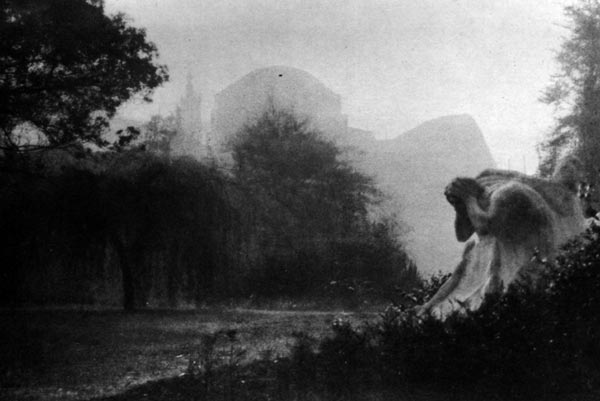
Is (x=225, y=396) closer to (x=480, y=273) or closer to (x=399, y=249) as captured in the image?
(x=480, y=273)

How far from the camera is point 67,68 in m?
11.9

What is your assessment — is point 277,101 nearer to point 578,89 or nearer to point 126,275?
point 578,89

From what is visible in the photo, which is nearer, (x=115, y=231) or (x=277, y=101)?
(x=115, y=231)

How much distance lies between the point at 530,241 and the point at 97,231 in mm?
11555

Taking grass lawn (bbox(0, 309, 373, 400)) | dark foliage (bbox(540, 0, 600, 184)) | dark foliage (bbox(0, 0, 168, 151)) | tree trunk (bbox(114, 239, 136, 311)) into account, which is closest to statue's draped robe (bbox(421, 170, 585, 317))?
grass lawn (bbox(0, 309, 373, 400))

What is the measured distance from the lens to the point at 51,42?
448 inches

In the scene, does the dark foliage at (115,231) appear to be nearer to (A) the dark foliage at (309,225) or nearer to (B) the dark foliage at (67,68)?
(A) the dark foliage at (309,225)

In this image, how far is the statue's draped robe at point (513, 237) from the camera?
872cm

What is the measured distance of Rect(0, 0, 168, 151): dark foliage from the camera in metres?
11.0

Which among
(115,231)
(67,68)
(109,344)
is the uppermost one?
(67,68)

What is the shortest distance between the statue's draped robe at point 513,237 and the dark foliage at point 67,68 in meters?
6.38

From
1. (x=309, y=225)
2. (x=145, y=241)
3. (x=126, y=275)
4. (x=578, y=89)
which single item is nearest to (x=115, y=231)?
(x=145, y=241)

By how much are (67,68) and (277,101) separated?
2601 cm

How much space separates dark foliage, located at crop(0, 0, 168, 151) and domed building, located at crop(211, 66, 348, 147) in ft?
81.4
